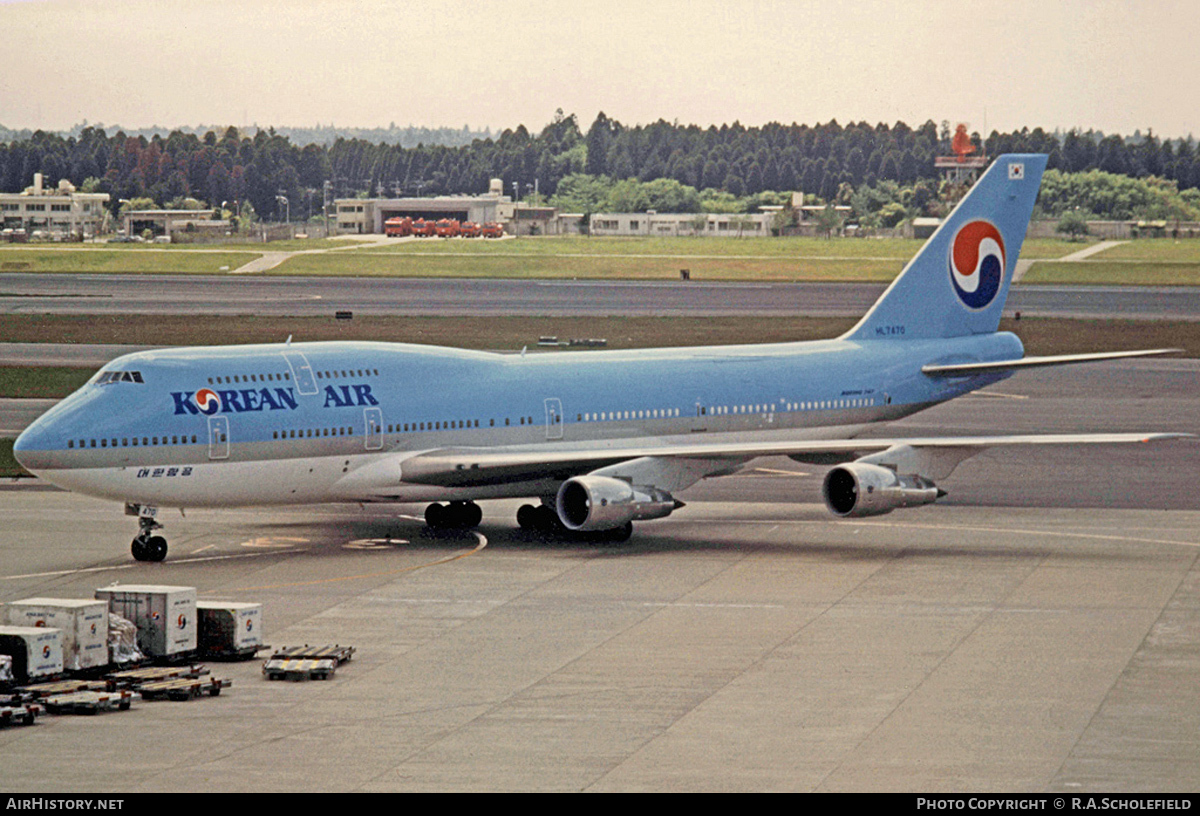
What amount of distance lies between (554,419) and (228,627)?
15.8 m

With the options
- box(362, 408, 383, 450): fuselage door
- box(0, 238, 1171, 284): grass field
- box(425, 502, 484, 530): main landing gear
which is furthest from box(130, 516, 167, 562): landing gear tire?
box(0, 238, 1171, 284): grass field

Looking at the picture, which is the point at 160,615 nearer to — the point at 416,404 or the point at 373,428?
the point at 373,428

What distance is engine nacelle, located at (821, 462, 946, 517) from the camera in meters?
41.2

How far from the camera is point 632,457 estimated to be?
1704 inches

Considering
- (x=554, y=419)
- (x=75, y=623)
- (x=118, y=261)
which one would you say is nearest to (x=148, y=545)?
(x=554, y=419)

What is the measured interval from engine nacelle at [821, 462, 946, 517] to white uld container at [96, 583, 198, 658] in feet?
53.6

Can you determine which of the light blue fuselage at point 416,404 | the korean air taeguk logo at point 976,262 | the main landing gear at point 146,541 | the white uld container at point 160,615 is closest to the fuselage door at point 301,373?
the light blue fuselage at point 416,404

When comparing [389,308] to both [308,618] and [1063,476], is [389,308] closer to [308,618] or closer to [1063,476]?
[1063,476]

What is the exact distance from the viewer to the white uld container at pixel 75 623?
2867 cm

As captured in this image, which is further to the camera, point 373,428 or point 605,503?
point 373,428

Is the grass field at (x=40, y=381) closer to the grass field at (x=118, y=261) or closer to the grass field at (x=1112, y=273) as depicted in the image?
the grass field at (x=118, y=261)

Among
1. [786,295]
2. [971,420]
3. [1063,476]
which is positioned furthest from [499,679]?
[786,295]

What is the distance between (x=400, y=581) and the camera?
38.5 meters

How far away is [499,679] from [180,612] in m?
5.68
